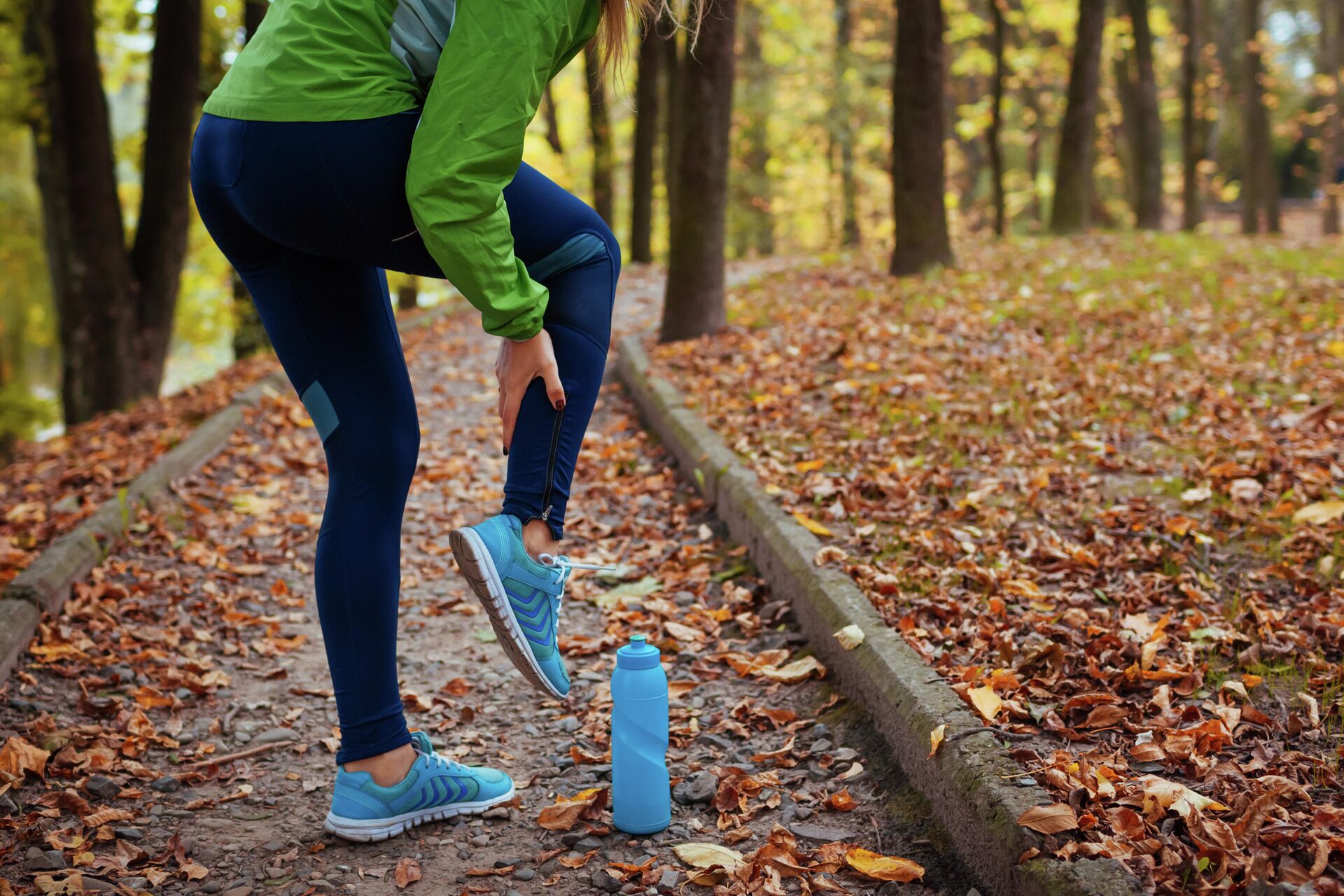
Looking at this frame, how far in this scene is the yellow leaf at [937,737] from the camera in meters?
2.50

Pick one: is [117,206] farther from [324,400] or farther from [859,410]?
[324,400]

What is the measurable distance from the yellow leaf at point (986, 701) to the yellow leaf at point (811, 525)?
1482mm

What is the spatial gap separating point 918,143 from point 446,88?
9789mm

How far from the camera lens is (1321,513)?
3984mm

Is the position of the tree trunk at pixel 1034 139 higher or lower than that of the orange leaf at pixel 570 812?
higher

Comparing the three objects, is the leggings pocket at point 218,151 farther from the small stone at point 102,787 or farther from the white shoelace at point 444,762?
the small stone at point 102,787

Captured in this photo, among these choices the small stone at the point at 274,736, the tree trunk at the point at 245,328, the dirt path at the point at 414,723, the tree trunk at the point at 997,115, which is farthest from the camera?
the tree trunk at the point at 997,115

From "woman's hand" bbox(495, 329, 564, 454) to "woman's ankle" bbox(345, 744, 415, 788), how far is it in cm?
89

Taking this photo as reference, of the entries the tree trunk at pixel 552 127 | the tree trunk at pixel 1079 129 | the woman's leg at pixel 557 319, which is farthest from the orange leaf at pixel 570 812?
the tree trunk at pixel 552 127

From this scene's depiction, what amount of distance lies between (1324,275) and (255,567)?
406 inches

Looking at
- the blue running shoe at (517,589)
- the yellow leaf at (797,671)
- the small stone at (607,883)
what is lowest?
the small stone at (607,883)

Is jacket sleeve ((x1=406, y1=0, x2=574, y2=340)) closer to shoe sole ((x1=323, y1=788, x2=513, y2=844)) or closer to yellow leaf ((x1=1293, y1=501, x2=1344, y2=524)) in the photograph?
shoe sole ((x1=323, y1=788, x2=513, y2=844))

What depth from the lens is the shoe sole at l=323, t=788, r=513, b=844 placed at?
2580mm

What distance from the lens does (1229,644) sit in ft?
10.1
